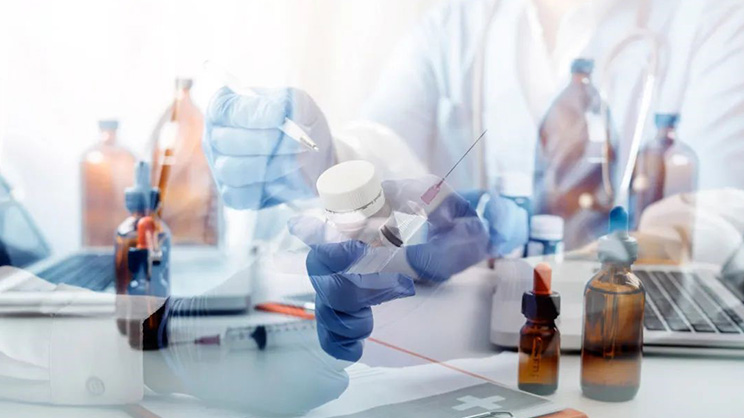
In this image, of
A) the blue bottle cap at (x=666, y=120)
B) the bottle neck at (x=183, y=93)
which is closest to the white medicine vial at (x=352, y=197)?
the bottle neck at (x=183, y=93)

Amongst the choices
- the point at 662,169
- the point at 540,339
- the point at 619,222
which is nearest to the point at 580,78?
the point at 662,169

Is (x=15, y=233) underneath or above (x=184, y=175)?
underneath

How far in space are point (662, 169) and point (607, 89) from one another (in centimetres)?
19

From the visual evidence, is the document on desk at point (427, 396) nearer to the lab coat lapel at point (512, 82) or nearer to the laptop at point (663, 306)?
the laptop at point (663, 306)

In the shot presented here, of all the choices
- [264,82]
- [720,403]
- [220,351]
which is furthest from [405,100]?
[720,403]

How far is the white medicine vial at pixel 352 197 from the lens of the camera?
73cm

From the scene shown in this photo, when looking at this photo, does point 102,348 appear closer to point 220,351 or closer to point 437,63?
point 220,351

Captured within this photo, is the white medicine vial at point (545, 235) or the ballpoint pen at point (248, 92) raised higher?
the ballpoint pen at point (248, 92)

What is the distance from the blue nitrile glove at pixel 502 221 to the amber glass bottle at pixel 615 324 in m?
0.21

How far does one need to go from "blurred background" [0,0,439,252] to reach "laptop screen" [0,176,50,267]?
1.2 inches

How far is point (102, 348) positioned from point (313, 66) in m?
0.49

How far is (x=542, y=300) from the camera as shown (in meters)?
0.80

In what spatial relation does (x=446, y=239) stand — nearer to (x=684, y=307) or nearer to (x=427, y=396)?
(x=427, y=396)

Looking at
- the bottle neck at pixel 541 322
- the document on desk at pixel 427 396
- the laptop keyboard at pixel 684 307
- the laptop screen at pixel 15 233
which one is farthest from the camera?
the laptop screen at pixel 15 233
